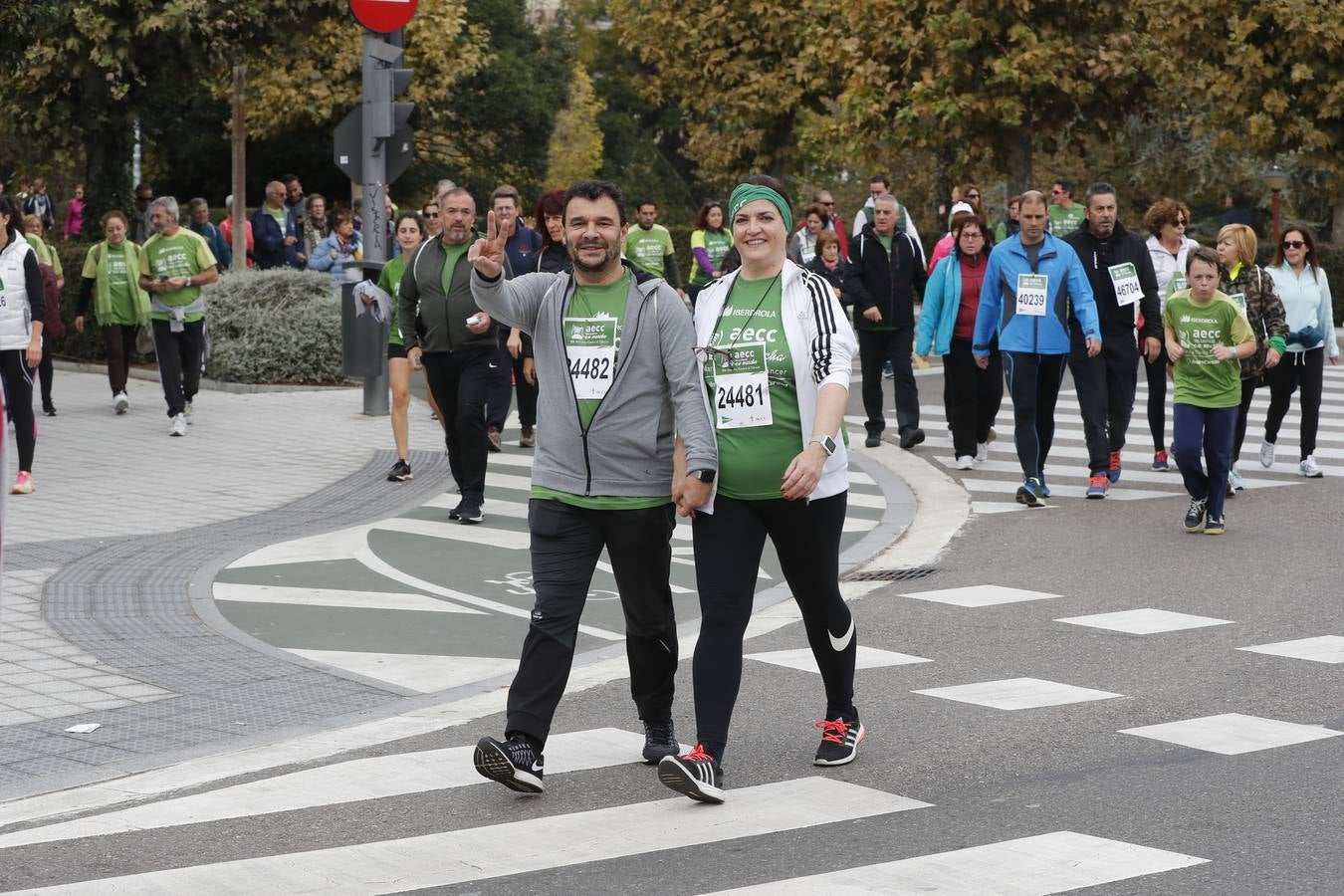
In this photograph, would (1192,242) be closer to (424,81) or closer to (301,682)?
(301,682)

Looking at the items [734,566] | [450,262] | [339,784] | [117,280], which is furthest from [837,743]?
[117,280]

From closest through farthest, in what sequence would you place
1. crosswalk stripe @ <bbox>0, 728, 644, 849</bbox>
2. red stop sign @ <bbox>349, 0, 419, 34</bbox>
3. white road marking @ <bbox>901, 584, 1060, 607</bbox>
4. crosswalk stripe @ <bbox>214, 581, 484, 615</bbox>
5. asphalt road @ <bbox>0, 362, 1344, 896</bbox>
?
asphalt road @ <bbox>0, 362, 1344, 896</bbox>
crosswalk stripe @ <bbox>0, 728, 644, 849</bbox>
crosswalk stripe @ <bbox>214, 581, 484, 615</bbox>
white road marking @ <bbox>901, 584, 1060, 607</bbox>
red stop sign @ <bbox>349, 0, 419, 34</bbox>

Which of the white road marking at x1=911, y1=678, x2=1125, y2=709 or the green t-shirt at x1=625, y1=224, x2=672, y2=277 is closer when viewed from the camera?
the white road marking at x1=911, y1=678, x2=1125, y2=709

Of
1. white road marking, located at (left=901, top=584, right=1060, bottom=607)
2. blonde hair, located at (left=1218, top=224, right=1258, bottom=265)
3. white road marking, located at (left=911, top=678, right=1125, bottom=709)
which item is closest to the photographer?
white road marking, located at (left=911, top=678, right=1125, bottom=709)

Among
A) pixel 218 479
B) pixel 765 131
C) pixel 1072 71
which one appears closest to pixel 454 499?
pixel 218 479

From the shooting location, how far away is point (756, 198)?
612 cm

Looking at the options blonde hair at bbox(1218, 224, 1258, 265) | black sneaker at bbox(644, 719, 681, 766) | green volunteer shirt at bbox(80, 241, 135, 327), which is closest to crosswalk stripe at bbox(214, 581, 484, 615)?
black sneaker at bbox(644, 719, 681, 766)

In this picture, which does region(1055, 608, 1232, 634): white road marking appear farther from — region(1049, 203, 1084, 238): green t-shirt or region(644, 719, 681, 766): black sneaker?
region(1049, 203, 1084, 238): green t-shirt

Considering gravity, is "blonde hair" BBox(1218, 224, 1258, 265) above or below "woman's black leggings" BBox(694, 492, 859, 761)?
above

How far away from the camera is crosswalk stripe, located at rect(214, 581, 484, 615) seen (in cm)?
932

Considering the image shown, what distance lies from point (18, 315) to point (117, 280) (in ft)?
18.6

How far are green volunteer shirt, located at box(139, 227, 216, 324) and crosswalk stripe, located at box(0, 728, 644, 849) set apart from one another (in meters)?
10.2

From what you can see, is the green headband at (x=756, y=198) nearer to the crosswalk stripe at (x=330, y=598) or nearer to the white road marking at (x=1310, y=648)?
the white road marking at (x=1310, y=648)


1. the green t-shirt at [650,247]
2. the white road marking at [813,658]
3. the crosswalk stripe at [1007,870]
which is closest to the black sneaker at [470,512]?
the white road marking at [813,658]
